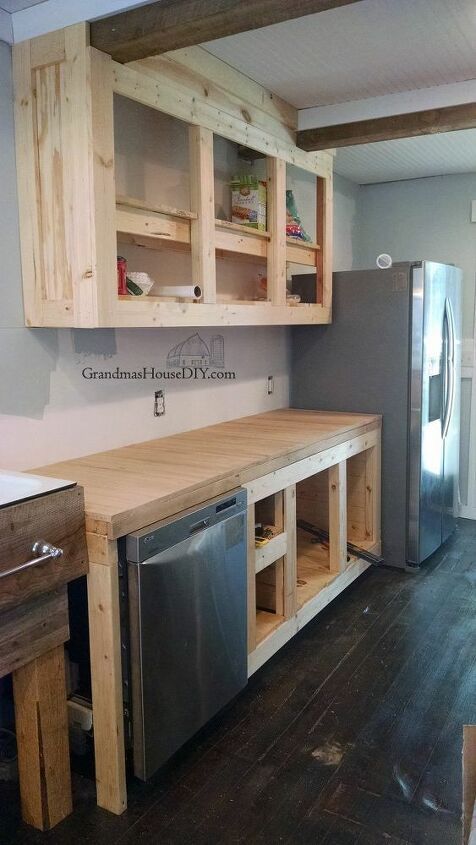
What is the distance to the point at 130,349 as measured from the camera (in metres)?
2.66

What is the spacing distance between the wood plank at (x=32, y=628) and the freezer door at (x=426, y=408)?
7.71 feet

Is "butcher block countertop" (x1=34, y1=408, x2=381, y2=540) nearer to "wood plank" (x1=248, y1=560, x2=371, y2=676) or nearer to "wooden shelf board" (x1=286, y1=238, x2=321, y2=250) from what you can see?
"wood plank" (x1=248, y1=560, x2=371, y2=676)

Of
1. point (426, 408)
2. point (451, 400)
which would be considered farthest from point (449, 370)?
point (426, 408)

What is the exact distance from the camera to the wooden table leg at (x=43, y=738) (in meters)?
1.77

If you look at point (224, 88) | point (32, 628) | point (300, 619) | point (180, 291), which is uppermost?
point (224, 88)

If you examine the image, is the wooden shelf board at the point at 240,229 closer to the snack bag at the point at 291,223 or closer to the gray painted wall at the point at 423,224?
the snack bag at the point at 291,223

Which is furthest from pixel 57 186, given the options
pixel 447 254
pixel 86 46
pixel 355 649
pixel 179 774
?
pixel 447 254

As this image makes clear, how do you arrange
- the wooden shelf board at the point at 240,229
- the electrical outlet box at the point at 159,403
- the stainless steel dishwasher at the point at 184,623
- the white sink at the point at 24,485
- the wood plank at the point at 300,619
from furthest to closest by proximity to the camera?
the electrical outlet box at the point at 159,403, the wooden shelf board at the point at 240,229, the wood plank at the point at 300,619, the stainless steel dishwasher at the point at 184,623, the white sink at the point at 24,485

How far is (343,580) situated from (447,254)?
2527 millimetres

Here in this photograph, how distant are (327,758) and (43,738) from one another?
90cm

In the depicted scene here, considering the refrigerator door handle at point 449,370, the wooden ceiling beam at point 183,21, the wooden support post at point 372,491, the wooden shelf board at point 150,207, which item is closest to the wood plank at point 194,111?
the wooden ceiling beam at point 183,21

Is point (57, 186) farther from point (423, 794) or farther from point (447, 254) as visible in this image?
point (447, 254)

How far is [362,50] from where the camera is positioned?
258 centimetres

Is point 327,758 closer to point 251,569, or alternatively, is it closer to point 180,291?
point 251,569
